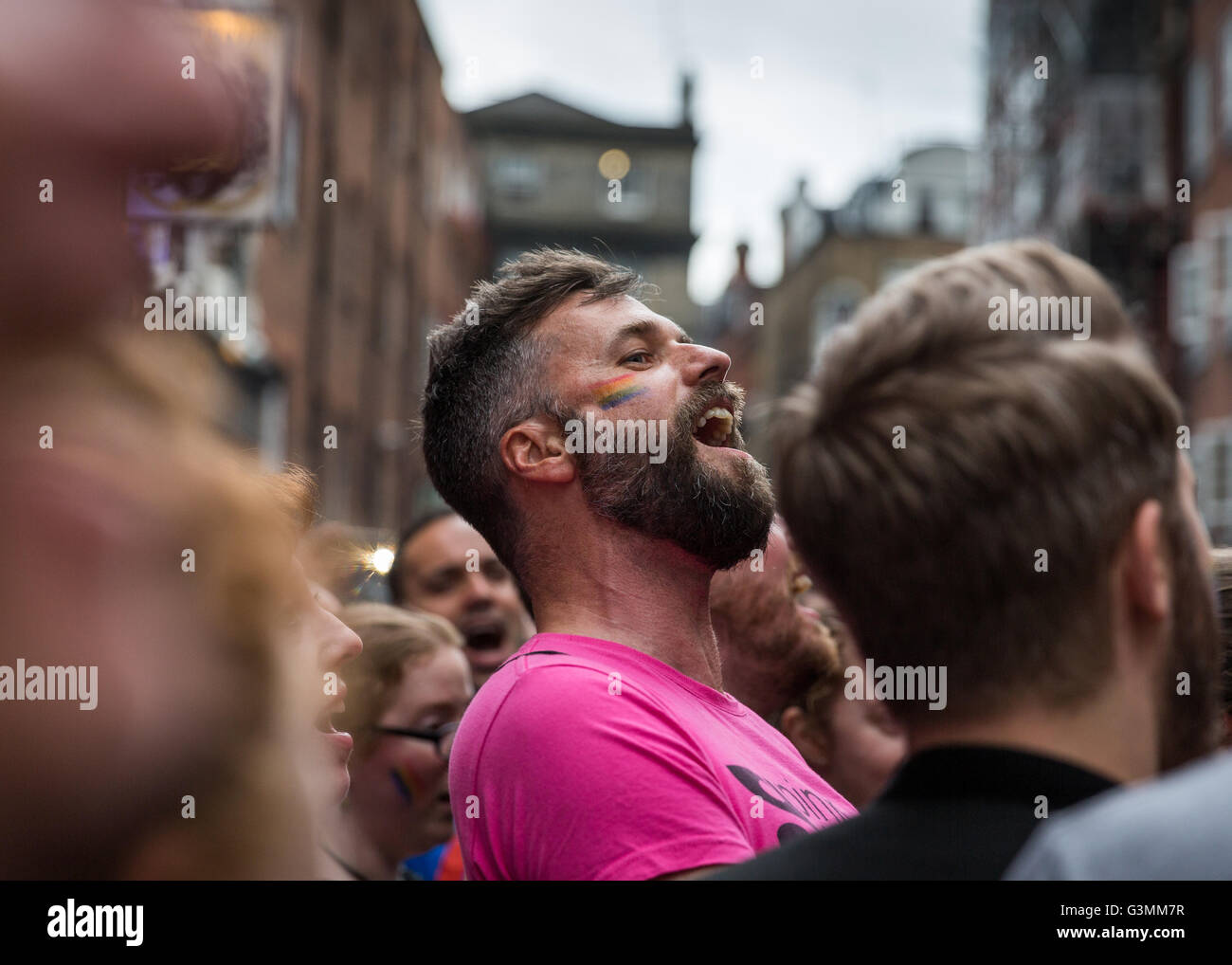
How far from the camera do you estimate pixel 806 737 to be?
3.59 metres

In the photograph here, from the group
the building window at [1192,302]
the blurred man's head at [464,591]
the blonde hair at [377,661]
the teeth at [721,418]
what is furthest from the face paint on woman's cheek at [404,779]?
the building window at [1192,302]

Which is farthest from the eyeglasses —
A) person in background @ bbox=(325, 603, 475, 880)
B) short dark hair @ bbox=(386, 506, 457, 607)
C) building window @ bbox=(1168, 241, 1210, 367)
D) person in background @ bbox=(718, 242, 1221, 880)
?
building window @ bbox=(1168, 241, 1210, 367)

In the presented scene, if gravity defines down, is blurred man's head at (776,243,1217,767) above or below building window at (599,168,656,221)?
below

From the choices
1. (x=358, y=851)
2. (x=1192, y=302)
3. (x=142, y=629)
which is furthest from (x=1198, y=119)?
(x=142, y=629)

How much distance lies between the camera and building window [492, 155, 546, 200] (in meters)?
38.2

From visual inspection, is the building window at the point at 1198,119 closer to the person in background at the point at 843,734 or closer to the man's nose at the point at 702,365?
the person in background at the point at 843,734

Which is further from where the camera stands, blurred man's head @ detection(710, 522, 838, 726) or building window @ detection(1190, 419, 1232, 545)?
building window @ detection(1190, 419, 1232, 545)

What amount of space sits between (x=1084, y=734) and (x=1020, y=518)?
0.74ft

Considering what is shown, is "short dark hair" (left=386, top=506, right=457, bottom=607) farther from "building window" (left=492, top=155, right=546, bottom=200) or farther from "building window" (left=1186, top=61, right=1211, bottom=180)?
"building window" (left=492, top=155, right=546, bottom=200)

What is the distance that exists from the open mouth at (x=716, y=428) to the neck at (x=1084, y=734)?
4.18 feet

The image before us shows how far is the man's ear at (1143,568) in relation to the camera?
4.32ft

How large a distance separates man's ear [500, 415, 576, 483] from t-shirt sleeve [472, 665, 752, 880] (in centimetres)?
50

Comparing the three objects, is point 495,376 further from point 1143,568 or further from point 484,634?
point 484,634
